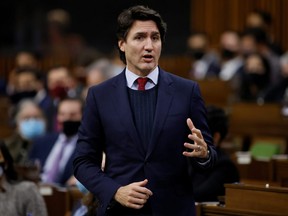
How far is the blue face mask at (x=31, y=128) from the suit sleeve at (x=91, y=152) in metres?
4.92

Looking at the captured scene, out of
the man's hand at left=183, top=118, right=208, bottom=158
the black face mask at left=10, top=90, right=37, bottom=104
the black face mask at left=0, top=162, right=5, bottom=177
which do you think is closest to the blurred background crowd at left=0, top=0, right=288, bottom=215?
the black face mask at left=10, top=90, right=37, bottom=104

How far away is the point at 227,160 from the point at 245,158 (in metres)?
1.40

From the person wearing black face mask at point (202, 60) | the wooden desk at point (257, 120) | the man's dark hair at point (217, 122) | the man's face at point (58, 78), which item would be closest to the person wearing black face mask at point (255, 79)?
the wooden desk at point (257, 120)

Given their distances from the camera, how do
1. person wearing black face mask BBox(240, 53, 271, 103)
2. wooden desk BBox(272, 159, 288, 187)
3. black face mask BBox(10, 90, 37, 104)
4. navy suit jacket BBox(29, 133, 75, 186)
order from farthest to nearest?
1. black face mask BBox(10, 90, 37, 104)
2. person wearing black face mask BBox(240, 53, 271, 103)
3. navy suit jacket BBox(29, 133, 75, 186)
4. wooden desk BBox(272, 159, 288, 187)

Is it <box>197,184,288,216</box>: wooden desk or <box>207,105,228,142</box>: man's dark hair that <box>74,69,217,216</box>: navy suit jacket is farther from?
<box>207,105,228,142</box>: man's dark hair

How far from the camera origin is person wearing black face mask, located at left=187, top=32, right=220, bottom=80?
40.5 ft

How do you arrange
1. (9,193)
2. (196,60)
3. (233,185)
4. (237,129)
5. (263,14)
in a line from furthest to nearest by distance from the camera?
(196,60) < (263,14) < (237,129) < (9,193) < (233,185)

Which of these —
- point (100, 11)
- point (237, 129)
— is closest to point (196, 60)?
point (237, 129)

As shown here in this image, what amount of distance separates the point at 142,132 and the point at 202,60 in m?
8.98

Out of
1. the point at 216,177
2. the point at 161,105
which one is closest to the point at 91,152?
the point at 161,105

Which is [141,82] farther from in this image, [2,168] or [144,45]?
[2,168]

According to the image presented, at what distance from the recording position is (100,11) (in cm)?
1778

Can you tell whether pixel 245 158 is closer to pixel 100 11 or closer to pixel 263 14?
pixel 263 14

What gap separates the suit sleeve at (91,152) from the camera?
13.3 feet
